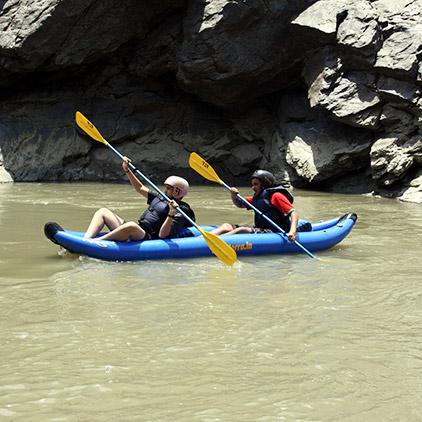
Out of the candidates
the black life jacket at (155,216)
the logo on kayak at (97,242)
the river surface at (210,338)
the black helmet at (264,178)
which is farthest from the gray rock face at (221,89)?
the logo on kayak at (97,242)

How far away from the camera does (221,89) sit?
1144cm

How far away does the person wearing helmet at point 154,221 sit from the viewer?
4.21 meters

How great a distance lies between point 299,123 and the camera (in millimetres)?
11547

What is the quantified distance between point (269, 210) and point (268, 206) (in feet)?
0.14

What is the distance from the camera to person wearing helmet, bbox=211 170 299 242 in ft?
15.6

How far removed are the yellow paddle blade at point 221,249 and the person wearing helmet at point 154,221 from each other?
1.04 ft

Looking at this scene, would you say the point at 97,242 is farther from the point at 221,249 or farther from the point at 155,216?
the point at 221,249

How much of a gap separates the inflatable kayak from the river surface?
103 millimetres

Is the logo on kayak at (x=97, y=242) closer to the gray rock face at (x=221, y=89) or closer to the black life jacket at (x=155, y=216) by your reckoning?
the black life jacket at (x=155, y=216)

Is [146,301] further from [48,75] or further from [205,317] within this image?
[48,75]

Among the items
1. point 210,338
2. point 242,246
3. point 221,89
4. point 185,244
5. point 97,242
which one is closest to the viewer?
point 210,338

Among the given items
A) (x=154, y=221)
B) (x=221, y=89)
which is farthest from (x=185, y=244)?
(x=221, y=89)

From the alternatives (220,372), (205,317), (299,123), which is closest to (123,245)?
(205,317)

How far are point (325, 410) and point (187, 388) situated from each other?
20.3 inches
